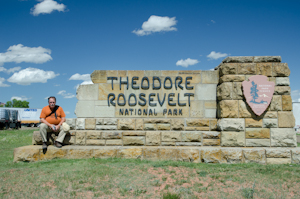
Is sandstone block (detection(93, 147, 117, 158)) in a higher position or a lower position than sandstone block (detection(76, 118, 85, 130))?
lower

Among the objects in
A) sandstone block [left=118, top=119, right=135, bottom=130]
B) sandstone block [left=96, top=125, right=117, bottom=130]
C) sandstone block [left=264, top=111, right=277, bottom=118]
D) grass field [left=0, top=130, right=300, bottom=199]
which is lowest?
grass field [left=0, top=130, right=300, bottom=199]

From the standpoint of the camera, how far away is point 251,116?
274 inches

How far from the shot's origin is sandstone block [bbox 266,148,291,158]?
21.9 ft

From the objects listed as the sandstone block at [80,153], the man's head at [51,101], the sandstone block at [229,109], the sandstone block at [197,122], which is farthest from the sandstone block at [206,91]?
the man's head at [51,101]

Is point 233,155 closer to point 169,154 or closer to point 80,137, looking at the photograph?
point 169,154

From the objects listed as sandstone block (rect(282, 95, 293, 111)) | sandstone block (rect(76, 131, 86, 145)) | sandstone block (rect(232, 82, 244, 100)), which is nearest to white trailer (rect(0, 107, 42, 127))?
sandstone block (rect(76, 131, 86, 145))

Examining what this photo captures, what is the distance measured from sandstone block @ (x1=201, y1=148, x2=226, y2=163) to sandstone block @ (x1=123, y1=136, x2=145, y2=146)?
67.8 inches

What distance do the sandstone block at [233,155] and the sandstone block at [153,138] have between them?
6.05 feet

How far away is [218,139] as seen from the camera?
7059 millimetres

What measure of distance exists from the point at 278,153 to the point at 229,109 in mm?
1759

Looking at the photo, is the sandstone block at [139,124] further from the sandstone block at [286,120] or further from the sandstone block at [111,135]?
the sandstone block at [286,120]

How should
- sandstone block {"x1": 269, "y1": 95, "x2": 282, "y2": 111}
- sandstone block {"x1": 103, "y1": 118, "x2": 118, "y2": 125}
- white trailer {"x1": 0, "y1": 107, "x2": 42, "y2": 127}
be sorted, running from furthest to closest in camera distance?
white trailer {"x1": 0, "y1": 107, "x2": 42, "y2": 127}
sandstone block {"x1": 103, "y1": 118, "x2": 118, "y2": 125}
sandstone block {"x1": 269, "y1": 95, "x2": 282, "y2": 111}

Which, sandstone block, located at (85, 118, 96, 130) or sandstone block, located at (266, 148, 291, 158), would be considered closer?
sandstone block, located at (266, 148, 291, 158)

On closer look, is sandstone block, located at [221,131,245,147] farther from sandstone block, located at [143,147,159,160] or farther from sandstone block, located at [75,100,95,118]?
sandstone block, located at [75,100,95,118]
